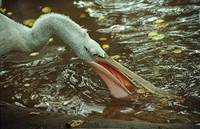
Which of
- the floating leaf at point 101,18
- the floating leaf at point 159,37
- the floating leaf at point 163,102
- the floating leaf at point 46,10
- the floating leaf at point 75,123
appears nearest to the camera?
the floating leaf at point 75,123

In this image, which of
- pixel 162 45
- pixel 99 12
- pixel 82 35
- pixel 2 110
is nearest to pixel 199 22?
pixel 162 45

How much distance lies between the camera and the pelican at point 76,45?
6.59m

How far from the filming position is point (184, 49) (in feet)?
25.8

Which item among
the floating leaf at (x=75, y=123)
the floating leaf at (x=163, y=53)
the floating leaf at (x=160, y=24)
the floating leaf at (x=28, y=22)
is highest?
the floating leaf at (x=28, y=22)

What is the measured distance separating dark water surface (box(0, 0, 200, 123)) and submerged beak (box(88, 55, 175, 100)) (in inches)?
6.2

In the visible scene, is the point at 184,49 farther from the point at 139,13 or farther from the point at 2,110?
the point at 2,110

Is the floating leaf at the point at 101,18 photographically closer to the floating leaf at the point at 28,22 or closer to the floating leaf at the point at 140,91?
the floating leaf at the point at 28,22

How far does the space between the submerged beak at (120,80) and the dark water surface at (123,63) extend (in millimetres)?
158

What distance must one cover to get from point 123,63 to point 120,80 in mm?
1108

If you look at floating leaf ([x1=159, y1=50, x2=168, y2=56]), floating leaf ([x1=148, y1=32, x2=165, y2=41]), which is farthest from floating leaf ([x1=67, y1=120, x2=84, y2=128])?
floating leaf ([x1=148, y1=32, x2=165, y2=41])

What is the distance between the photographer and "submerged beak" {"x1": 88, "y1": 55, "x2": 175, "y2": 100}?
6.64 meters

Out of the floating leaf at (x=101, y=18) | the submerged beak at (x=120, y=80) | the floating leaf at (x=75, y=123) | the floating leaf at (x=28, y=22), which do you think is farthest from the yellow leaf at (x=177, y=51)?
the floating leaf at (x=28, y=22)

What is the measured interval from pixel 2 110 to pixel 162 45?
3043 mm

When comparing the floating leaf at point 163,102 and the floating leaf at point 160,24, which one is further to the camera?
the floating leaf at point 160,24
